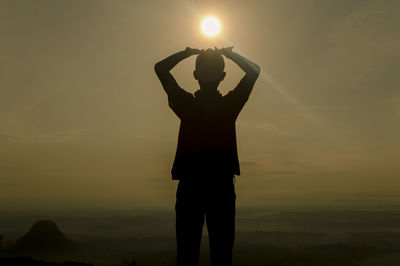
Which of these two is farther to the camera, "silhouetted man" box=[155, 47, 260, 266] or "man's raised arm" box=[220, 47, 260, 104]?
"man's raised arm" box=[220, 47, 260, 104]

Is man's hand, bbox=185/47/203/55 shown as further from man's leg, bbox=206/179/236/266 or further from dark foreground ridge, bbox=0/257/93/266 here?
dark foreground ridge, bbox=0/257/93/266

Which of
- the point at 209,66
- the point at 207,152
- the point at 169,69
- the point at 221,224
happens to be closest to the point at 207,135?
the point at 207,152

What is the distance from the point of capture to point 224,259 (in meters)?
5.94

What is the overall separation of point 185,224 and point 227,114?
5.84 ft

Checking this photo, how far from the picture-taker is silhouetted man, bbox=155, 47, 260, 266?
5949 mm

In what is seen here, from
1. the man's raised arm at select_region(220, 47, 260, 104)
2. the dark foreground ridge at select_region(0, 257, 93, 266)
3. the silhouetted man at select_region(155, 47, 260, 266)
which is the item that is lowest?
the dark foreground ridge at select_region(0, 257, 93, 266)

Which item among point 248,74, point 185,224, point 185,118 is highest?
point 248,74

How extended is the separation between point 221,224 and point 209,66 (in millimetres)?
2384

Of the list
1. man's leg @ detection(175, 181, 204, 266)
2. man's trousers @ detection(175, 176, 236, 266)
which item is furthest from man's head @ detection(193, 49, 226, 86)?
man's leg @ detection(175, 181, 204, 266)

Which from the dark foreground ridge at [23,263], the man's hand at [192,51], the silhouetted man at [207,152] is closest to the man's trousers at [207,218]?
the silhouetted man at [207,152]

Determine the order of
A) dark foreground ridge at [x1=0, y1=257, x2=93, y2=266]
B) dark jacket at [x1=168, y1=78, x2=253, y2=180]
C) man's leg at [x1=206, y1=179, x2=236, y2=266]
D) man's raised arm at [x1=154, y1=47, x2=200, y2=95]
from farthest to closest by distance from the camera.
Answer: dark foreground ridge at [x1=0, y1=257, x2=93, y2=266]
man's raised arm at [x1=154, y1=47, x2=200, y2=95]
dark jacket at [x1=168, y1=78, x2=253, y2=180]
man's leg at [x1=206, y1=179, x2=236, y2=266]

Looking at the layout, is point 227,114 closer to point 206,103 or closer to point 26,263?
point 206,103

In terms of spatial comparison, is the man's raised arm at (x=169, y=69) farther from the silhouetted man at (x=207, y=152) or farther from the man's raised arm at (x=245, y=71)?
the man's raised arm at (x=245, y=71)

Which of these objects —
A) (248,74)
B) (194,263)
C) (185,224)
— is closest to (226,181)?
(185,224)
